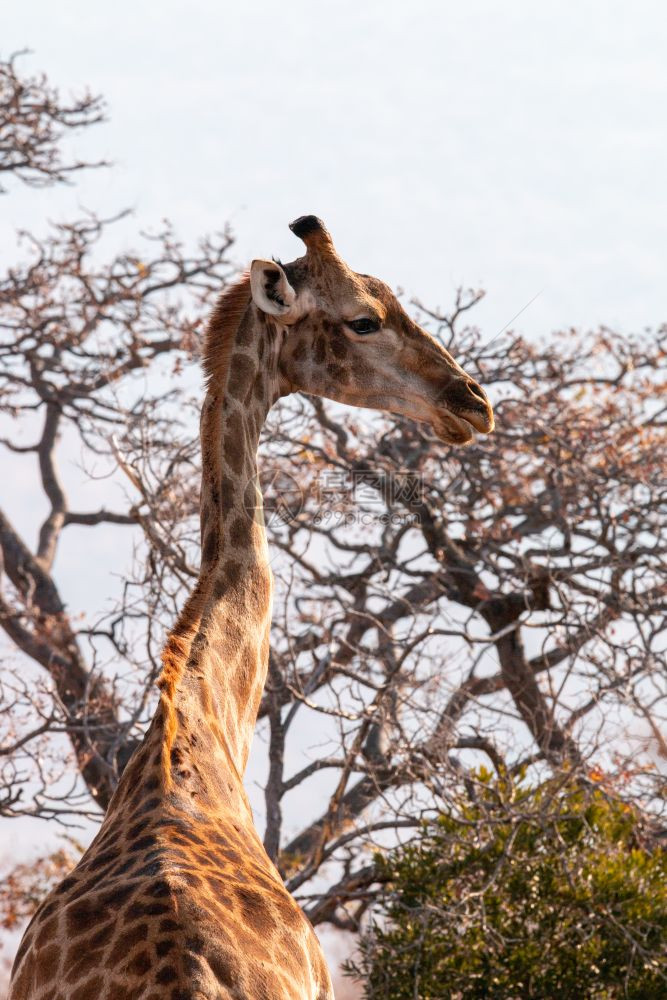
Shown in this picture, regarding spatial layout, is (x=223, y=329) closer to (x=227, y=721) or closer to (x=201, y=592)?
(x=201, y=592)

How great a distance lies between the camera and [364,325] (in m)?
4.63

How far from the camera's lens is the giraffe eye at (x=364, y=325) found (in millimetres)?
4605

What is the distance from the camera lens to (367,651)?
384 inches

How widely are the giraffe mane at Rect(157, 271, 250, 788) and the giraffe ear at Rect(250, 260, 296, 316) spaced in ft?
0.43

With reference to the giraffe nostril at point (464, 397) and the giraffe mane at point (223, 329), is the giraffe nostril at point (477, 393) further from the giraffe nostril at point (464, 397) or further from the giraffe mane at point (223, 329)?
the giraffe mane at point (223, 329)

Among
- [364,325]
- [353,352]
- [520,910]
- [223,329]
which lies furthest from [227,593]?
[520,910]

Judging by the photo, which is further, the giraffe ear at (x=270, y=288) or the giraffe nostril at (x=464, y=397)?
the giraffe nostril at (x=464, y=397)

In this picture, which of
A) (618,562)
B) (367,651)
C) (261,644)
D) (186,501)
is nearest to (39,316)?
(186,501)

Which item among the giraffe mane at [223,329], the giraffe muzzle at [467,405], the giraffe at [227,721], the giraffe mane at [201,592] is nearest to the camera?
the giraffe at [227,721]

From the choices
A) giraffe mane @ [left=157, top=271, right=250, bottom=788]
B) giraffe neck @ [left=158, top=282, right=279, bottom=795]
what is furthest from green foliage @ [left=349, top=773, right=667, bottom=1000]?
giraffe mane @ [left=157, top=271, right=250, bottom=788]

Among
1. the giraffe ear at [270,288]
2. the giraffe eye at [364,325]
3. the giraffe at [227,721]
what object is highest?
the giraffe ear at [270,288]

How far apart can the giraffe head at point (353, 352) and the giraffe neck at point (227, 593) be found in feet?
0.50

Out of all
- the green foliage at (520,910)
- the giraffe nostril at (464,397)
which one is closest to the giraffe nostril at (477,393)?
the giraffe nostril at (464,397)

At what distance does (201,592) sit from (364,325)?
138 centimetres
